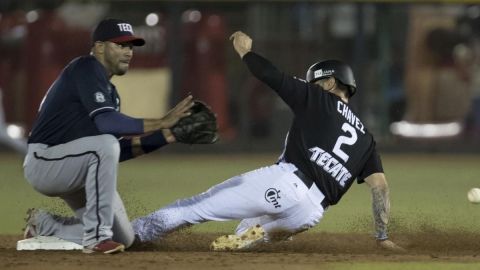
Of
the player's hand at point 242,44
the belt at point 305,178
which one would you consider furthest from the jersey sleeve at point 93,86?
the belt at point 305,178

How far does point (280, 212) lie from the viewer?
640cm

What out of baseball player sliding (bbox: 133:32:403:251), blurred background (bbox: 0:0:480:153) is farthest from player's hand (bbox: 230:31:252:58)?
blurred background (bbox: 0:0:480:153)

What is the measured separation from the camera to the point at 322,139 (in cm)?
644

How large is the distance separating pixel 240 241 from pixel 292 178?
0.51 m

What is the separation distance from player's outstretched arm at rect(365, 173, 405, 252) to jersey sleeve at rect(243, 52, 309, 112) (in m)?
0.72

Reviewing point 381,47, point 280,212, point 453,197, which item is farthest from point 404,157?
point 280,212

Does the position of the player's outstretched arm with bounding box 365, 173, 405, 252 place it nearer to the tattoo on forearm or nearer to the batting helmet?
the tattoo on forearm

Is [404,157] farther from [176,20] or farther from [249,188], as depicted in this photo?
[249,188]

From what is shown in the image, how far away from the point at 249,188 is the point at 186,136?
545 mm

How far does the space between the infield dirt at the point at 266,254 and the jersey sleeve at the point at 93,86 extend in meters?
0.84

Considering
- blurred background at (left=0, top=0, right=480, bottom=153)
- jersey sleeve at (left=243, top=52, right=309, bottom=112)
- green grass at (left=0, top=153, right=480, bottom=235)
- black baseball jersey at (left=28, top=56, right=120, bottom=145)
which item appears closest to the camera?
black baseball jersey at (left=28, top=56, right=120, bottom=145)

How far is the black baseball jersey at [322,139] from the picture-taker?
6.42 meters

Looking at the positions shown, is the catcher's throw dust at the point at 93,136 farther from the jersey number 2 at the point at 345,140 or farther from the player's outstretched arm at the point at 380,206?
the player's outstretched arm at the point at 380,206

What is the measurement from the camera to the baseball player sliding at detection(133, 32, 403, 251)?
636 cm
